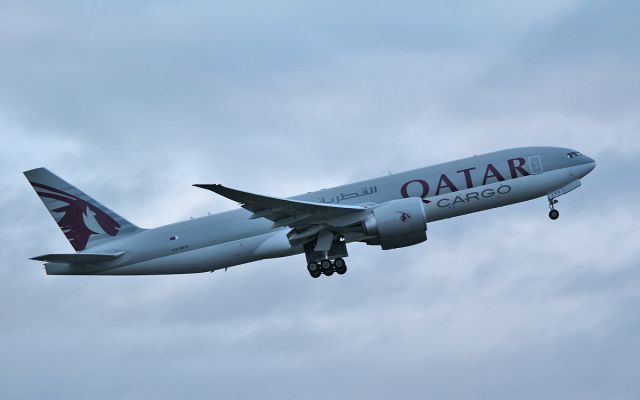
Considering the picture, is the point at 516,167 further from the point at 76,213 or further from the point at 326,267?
the point at 76,213

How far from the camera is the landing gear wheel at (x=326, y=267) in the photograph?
56.0 meters

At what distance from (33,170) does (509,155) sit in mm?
25286

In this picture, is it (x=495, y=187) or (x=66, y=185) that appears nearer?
(x=495, y=187)

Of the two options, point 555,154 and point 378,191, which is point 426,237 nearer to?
point 378,191

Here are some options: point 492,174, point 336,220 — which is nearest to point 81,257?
point 336,220

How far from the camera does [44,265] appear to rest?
5759cm

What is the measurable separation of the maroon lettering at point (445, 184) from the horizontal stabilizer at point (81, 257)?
16.4 m

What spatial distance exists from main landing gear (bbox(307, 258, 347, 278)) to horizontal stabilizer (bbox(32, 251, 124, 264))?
9857 mm

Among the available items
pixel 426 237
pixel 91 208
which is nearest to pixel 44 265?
pixel 91 208

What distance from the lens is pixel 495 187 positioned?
5497 cm

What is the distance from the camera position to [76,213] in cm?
6050

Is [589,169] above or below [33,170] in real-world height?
below

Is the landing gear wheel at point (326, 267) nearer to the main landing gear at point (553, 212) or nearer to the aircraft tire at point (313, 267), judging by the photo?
the aircraft tire at point (313, 267)

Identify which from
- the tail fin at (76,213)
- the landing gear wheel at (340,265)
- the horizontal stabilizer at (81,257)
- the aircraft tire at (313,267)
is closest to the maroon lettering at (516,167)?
the landing gear wheel at (340,265)
